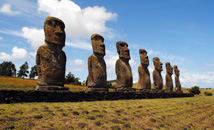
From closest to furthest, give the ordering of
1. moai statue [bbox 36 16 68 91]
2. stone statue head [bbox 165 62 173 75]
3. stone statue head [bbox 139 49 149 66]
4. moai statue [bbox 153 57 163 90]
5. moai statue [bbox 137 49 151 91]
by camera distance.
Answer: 1. moai statue [bbox 36 16 68 91]
2. moai statue [bbox 137 49 151 91]
3. stone statue head [bbox 139 49 149 66]
4. moai statue [bbox 153 57 163 90]
5. stone statue head [bbox 165 62 173 75]

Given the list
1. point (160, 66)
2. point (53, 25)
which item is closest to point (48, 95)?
point (53, 25)

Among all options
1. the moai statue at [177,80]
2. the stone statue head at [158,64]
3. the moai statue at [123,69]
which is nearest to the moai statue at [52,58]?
the moai statue at [123,69]

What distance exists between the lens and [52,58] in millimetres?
9383

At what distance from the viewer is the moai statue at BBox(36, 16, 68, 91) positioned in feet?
29.9

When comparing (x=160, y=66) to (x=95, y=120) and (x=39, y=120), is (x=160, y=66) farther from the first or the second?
(x=39, y=120)

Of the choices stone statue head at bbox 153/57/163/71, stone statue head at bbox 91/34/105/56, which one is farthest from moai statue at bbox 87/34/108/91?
stone statue head at bbox 153/57/163/71

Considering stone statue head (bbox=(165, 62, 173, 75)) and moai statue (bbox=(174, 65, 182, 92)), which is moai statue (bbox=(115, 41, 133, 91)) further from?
moai statue (bbox=(174, 65, 182, 92))

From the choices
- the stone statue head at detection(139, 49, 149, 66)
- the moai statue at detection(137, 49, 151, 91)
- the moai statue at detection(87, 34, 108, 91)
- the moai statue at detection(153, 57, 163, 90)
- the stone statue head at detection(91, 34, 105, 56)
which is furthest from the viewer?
the moai statue at detection(153, 57, 163, 90)

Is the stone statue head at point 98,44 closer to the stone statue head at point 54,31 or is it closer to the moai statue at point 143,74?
the stone statue head at point 54,31

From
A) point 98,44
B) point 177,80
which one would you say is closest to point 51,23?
point 98,44

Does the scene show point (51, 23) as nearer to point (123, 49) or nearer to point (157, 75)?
point (123, 49)

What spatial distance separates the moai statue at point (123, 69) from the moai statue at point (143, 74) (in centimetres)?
281

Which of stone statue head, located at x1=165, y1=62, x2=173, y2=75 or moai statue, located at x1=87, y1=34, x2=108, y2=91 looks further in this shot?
stone statue head, located at x1=165, y1=62, x2=173, y2=75

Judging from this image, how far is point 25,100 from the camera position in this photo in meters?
7.51
